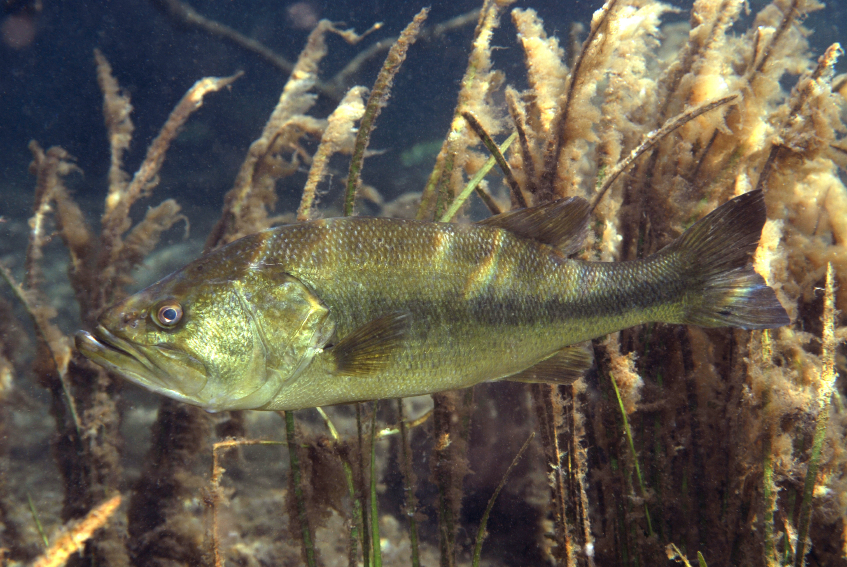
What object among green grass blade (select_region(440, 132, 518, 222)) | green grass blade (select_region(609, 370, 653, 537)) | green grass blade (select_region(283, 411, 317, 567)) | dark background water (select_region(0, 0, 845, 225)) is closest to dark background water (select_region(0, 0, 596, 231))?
dark background water (select_region(0, 0, 845, 225))

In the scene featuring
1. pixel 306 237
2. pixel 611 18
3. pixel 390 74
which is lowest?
pixel 306 237

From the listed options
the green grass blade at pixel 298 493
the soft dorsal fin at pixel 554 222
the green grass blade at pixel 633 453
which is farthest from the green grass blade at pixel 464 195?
the green grass blade at pixel 298 493

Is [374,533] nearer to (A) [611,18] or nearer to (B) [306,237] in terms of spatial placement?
(B) [306,237]

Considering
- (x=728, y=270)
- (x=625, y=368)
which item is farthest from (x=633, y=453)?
(x=728, y=270)

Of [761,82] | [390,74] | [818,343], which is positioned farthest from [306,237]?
[818,343]

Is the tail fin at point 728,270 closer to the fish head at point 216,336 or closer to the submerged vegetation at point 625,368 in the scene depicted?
the submerged vegetation at point 625,368

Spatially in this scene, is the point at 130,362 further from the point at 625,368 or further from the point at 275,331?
the point at 625,368
